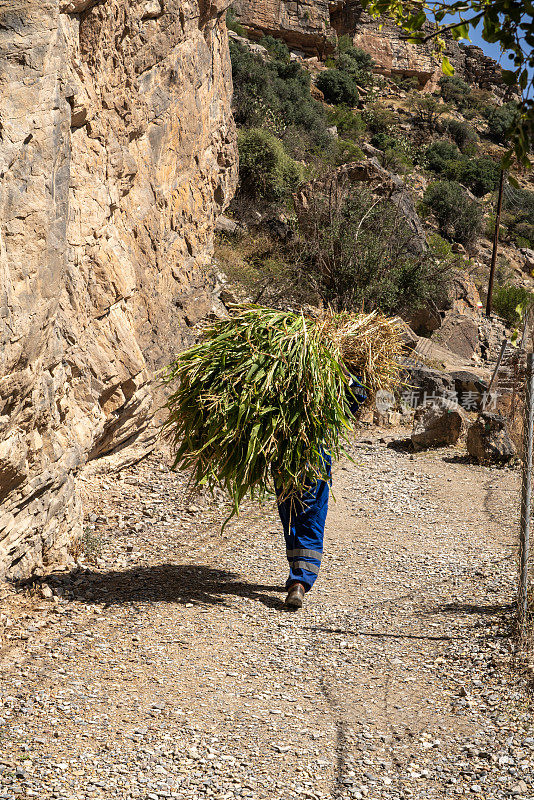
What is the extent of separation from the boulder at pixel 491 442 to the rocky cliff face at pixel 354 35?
30.9 m

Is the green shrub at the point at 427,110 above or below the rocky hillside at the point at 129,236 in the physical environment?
above

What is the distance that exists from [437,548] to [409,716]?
122 inches

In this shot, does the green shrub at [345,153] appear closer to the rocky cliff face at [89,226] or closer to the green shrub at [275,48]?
the green shrub at [275,48]

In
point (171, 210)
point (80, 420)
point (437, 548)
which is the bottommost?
point (437, 548)

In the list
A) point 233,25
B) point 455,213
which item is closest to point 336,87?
point 233,25

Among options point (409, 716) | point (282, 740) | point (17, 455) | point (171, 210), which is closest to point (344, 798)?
point (282, 740)

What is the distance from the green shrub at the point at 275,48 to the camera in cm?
3419

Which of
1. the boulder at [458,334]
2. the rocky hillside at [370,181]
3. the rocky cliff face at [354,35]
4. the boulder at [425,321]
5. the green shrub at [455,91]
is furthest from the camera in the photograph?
the green shrub at [455,91]

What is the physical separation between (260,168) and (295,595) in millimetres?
15360

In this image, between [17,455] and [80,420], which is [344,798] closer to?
[17,455]

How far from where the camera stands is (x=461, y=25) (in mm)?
2207

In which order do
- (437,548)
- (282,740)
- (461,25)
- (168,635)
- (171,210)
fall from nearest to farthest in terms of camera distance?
(461,25) → (282,740) → (168,635) → (437,548) → (171,210)

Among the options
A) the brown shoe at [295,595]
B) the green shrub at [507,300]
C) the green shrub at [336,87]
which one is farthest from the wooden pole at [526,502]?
the green shrub at [336,87]

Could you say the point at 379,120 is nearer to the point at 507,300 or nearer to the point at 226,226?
the point at 507,300
